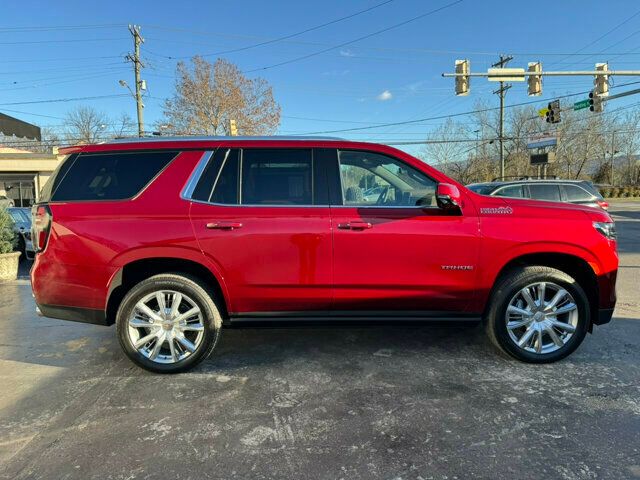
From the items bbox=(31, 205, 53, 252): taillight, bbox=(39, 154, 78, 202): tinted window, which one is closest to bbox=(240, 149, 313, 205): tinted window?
bbox=(39, 154, 78, 202): tinted window

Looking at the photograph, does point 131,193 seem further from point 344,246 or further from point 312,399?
point 312,399

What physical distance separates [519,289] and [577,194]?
9.25 m

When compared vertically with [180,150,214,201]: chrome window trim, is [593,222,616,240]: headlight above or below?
below

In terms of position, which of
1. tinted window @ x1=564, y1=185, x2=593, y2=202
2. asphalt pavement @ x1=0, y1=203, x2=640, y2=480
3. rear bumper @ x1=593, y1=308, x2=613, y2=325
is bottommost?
asphalt pavement @ x1=0, y1=203, x2=640, y2=480

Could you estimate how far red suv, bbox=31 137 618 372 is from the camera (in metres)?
3.73

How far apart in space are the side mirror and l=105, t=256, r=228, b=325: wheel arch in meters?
1.92

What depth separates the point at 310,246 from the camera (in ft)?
12.2

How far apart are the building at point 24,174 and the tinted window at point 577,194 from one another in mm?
31112

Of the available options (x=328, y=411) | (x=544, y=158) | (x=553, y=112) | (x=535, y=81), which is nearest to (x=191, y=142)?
(x=328, y=411)

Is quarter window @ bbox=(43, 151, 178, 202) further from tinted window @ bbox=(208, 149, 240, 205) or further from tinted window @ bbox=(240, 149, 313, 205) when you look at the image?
tinted window @ bbox=(240, 149, 313, 205)

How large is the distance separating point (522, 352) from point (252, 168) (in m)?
2.80

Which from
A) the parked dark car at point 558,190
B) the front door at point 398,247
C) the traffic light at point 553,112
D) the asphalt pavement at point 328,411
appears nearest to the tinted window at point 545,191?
the parked dark car at point 558,190

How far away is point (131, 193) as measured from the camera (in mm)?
3789

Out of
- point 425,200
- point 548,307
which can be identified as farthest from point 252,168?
point 548,307
